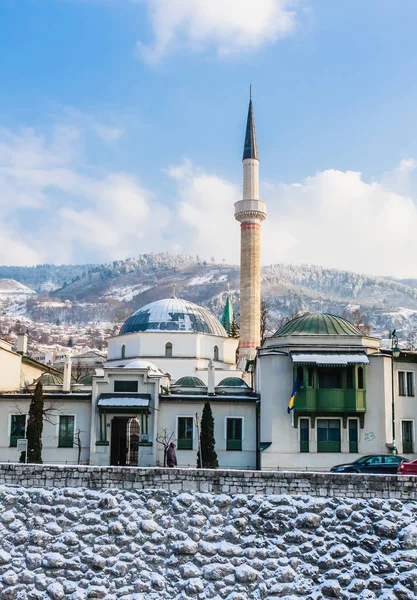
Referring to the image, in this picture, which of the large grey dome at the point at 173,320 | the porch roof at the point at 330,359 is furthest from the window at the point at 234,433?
the large grey dome at the point at 173,320

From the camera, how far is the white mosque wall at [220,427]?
29656mm

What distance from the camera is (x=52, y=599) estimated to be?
15.8 metres

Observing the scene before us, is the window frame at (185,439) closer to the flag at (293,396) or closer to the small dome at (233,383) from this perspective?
the small dome at (233,383)

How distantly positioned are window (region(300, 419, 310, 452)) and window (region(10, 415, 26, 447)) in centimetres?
1165

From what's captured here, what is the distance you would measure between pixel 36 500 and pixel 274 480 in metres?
5.85

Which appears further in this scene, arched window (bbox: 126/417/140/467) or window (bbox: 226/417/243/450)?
arched window (bbox: 126/417/140/467)

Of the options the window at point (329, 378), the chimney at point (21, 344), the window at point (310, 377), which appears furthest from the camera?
the chimney at point (21, 344)

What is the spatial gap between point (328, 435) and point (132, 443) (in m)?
13.5

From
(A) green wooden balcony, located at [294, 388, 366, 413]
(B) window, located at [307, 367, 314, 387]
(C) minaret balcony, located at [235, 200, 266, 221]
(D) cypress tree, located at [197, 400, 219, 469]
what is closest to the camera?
(D) cypress tree, located at [197, 400, 219, 469]

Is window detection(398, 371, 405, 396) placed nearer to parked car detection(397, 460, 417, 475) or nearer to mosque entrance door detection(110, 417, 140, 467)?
parked car detection(397, 460, 417, 475)

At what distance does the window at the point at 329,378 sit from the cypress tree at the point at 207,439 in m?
4.78

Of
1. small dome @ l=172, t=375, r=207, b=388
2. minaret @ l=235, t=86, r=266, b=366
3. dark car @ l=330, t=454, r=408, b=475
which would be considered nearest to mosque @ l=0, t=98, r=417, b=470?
small dome @ l=172, t=375, r=207, b=388

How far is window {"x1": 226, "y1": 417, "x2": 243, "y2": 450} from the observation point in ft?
97.9

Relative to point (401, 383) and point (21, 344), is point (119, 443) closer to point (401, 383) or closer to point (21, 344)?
point (21, 344)
